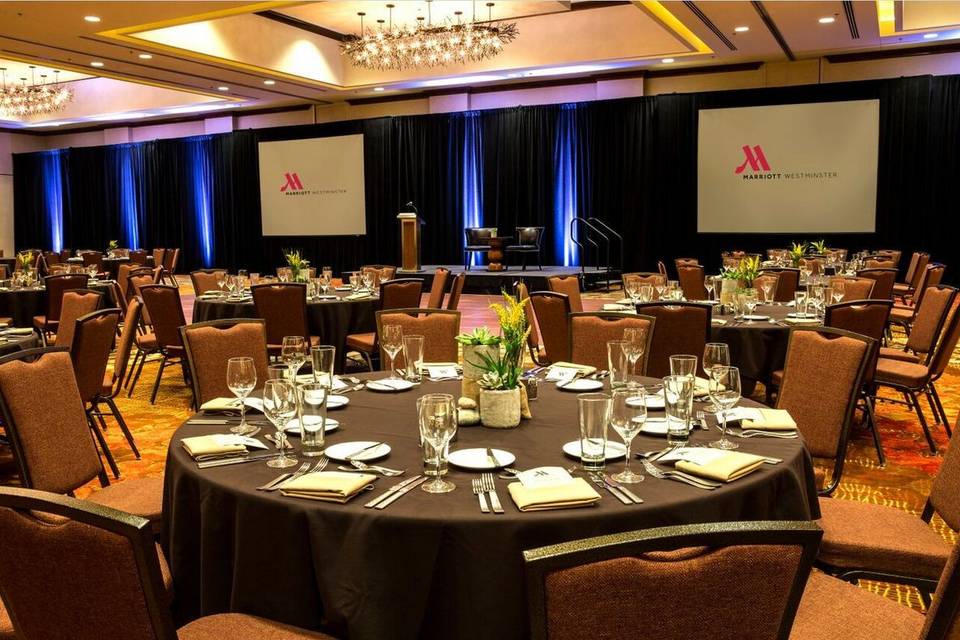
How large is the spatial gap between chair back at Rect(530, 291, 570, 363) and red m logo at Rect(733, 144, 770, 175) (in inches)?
389

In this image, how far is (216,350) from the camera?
3.68 meters

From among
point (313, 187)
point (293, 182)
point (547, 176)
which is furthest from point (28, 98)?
point (547, 176)

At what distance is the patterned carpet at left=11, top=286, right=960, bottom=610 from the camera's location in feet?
13.5

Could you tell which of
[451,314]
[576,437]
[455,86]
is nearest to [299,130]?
[455,86]

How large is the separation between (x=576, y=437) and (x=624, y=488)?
467 mm

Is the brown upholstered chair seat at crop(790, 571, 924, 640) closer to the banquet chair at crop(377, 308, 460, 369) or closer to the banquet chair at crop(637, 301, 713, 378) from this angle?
the banquet chair at crop(377, 308, 460, 369)

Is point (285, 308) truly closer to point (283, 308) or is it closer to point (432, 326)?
point (283, 308)

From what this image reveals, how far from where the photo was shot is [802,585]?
1.30m

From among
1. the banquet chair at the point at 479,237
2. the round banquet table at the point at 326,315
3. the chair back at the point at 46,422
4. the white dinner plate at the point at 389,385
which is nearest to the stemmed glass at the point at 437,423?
the white dinner plate at the point at 389,385

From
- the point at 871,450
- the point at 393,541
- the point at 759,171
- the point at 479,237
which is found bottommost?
the point at 871,450

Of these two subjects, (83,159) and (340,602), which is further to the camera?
(83,159)

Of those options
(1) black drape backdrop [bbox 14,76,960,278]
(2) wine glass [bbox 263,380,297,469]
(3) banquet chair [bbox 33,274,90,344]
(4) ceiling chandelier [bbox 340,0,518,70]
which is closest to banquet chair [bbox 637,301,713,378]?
(2) wine glass [bbox 263,380,297,469]

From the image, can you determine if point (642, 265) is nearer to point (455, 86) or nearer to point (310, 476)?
point (455, 86)

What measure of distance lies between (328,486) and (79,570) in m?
0.59
